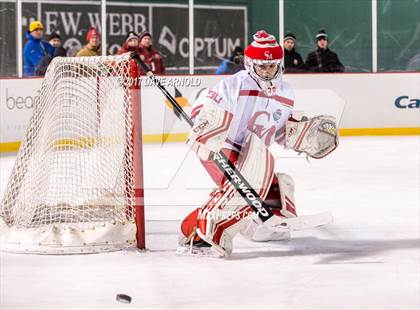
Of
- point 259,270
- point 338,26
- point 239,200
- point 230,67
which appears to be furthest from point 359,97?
point 259,270

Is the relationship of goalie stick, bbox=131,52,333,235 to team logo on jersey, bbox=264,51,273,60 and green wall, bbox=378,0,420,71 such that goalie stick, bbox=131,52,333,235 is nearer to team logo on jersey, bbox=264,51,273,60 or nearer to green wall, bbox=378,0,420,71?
team logo on jersey, bbox=264,51,273,60

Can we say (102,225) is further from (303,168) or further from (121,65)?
(303,168)

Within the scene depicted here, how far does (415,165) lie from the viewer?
8148 mm

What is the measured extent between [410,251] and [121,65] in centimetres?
146

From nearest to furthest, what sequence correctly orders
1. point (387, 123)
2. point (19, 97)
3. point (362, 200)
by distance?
point (362, 200) < point (19, 97) < point (387, 123)

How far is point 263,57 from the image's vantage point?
445cm

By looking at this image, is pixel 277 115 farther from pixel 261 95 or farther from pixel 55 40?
pixel 55 40

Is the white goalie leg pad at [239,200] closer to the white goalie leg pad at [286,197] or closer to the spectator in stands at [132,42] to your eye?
the white goalie leg pad at [286,197]

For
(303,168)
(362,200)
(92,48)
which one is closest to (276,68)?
(362,200)

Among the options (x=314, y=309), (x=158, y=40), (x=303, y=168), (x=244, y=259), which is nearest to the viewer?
(x=314, y=309)

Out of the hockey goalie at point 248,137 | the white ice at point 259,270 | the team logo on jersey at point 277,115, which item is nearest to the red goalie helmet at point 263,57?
the hockey goalie at point 248,137

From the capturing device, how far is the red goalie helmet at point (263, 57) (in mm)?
4457

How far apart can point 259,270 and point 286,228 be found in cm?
40

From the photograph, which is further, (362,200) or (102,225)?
(362,200)
